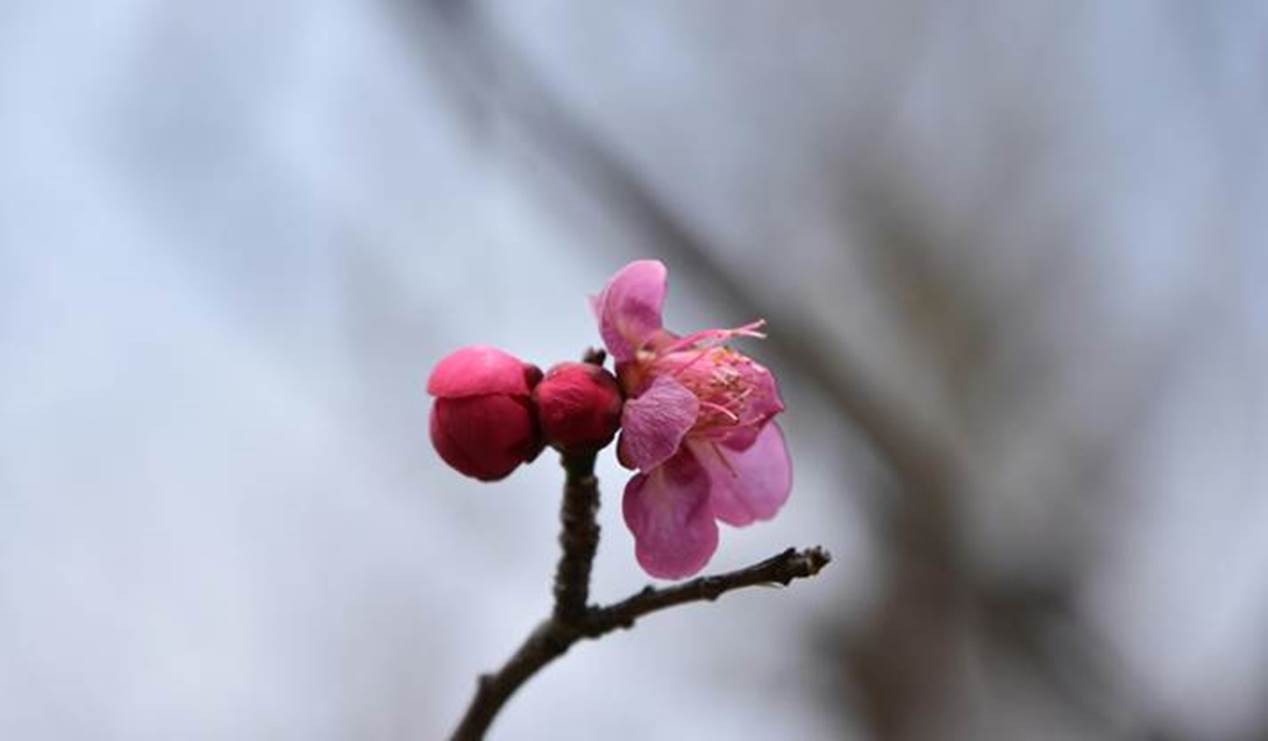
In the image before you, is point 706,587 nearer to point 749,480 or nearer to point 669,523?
point 669,523

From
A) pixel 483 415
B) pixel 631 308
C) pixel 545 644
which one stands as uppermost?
pixel 631 308

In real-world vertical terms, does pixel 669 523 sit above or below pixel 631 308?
below

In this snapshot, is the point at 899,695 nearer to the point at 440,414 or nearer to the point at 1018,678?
the point at 1018,678

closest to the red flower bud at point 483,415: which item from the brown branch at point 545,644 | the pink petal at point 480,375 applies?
the pink petal at point 480,375

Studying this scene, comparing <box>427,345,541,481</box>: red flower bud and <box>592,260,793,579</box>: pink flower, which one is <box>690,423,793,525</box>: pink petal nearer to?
<box>592,260,793,579</box>: pink flower

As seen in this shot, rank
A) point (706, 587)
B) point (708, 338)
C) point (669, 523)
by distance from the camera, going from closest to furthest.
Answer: point (706, 587) → point (669, 523) → point (708, 338)

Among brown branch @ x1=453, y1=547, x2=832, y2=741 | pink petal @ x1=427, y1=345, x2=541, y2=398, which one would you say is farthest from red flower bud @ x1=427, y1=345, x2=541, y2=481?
brown branch @ x1=453, y1=547, x2=832, y2=741

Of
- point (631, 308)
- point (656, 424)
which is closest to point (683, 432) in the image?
point (656, 424)
